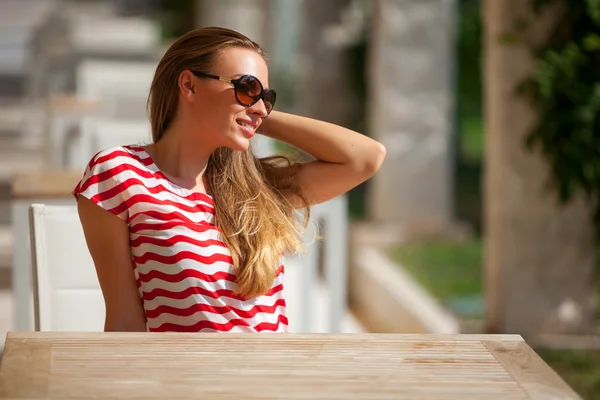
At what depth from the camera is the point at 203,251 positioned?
5.61ft

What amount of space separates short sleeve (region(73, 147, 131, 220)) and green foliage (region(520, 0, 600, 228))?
8.73ft

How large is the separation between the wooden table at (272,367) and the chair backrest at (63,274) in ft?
1.97

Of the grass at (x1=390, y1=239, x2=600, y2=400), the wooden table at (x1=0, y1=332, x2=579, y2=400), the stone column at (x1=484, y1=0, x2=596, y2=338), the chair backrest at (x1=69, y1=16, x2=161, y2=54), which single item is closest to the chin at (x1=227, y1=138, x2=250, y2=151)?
the wooden table at (x1=0, y1=332, x2=579, y2=400)

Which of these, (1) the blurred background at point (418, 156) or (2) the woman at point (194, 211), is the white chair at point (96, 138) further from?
(2) the woman at point (194, 211)

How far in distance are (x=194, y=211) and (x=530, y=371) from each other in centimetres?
63

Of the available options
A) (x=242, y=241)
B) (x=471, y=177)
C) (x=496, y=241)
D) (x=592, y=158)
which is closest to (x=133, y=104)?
(x=496, y=241)

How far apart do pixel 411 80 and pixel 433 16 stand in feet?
1.39

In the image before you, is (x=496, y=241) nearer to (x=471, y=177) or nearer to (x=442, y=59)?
(x=442, y=59)

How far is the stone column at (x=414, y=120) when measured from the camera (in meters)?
7.22

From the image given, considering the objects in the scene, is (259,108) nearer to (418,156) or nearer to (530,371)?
(530,371)

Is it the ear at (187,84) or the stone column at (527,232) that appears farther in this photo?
the stone column at (527,232)

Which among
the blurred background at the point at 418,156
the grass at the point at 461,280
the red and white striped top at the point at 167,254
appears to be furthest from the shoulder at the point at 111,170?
the grass at the point at 461,280

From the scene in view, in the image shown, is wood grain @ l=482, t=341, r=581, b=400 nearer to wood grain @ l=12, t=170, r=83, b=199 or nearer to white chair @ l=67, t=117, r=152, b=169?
wood grain @ l=12, t=170, r=83, b=199

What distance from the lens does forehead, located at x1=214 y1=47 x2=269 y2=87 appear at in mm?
1722
